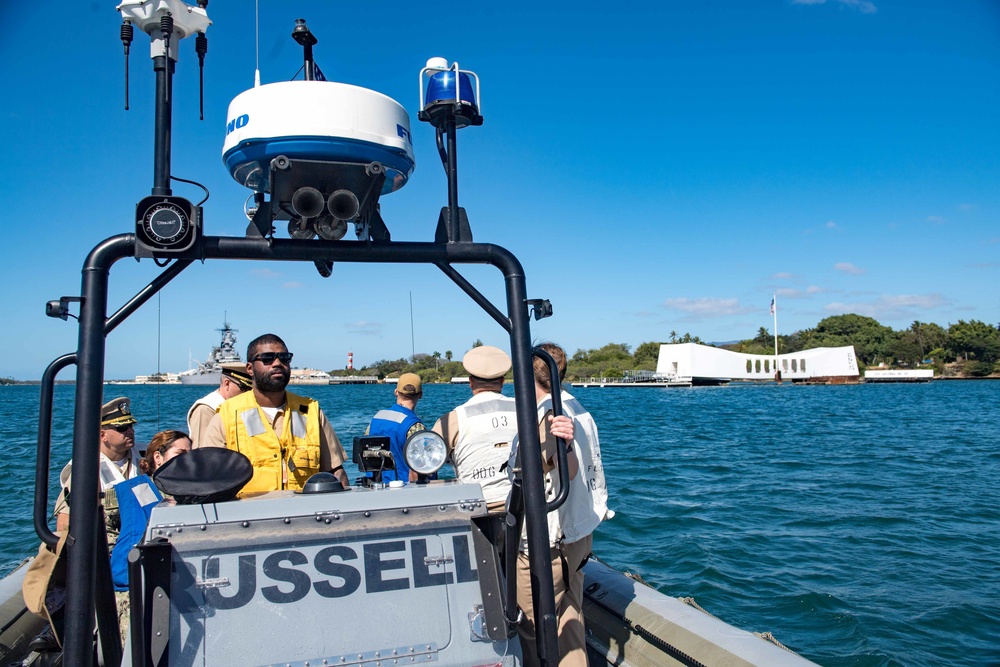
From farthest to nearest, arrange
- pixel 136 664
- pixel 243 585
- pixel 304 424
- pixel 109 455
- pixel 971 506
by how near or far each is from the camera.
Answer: pixel 971 506 → pixel 109 455 → pixel 304 424 → pixel 243 585 → pixel 136 664

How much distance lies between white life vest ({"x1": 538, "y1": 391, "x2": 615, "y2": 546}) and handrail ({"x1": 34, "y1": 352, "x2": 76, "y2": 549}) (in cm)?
199

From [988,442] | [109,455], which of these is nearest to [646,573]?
[109,455]

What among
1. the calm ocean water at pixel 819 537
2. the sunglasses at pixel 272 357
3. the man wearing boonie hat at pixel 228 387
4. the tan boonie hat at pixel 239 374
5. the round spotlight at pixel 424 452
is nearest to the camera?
the round spotlight at pixel 424 452

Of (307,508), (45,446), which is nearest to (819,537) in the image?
(307,508)

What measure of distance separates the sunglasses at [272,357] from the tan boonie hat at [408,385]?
1680mm

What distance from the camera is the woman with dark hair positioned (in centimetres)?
377

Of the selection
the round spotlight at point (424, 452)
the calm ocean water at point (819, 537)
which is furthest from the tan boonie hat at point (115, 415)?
the calm ocean water at point (819, 537)

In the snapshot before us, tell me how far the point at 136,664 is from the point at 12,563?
28.2ft

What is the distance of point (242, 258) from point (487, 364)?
6.08 ft

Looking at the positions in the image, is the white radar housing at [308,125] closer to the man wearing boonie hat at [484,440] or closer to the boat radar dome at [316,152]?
the boat radar dome at [316,152]

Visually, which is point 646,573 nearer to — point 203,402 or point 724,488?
point 203,402

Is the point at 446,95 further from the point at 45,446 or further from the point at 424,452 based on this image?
the point at 45,446

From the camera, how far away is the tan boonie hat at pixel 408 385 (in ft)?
17.0

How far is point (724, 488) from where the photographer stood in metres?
14.7
